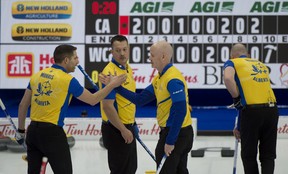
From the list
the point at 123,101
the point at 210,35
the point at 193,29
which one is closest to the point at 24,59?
the point at 193,29

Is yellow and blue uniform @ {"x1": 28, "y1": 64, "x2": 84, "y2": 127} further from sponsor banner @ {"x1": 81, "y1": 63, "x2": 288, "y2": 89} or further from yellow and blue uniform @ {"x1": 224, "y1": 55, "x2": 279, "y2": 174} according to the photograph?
sponsor banner @ {"x1": 81, "y1": 63, "x2": 288, "y2": 89}

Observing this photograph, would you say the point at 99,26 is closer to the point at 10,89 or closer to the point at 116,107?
the point at 10,89

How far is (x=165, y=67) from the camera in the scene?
5027mm

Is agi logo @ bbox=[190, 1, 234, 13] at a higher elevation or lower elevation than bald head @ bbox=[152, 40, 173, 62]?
higher

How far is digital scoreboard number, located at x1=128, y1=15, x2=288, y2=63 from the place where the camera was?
11602mm

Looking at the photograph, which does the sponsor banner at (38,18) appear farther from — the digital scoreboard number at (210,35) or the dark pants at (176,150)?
the dark pants at (176,150)

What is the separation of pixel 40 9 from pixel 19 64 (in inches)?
44.3

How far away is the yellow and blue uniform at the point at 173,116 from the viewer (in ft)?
15.8

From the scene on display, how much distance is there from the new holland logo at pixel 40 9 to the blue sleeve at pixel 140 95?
6441 millimetres

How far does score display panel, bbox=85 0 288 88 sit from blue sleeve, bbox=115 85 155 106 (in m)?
6.11

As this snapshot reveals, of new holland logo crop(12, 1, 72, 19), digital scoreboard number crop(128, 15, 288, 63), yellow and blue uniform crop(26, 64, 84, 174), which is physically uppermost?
new holland logo crop(12, 1, 72, 19)

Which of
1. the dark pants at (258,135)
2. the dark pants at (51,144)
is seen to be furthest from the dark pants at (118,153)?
the dark pants at (258,135)

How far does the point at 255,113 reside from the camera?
617cm

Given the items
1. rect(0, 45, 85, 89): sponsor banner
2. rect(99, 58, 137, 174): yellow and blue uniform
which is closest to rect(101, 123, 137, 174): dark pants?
rect(99, 58, 137, 174): yellow and blue uniform
